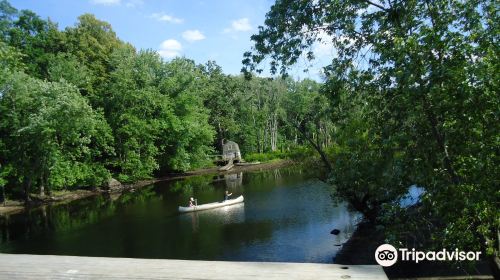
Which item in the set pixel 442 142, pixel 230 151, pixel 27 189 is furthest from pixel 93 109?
pixel 442 142

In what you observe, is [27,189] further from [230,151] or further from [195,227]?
[230,151]

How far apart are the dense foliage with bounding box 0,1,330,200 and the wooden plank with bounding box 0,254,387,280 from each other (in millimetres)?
24517

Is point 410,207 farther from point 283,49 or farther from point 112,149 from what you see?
point 112,149

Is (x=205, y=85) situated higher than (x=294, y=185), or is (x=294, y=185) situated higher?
(x=205, y=85)

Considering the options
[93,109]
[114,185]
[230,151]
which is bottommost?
[114,185]

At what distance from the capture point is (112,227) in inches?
945

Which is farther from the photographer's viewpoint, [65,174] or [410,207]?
[65,174]

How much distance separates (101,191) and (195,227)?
2036 cm

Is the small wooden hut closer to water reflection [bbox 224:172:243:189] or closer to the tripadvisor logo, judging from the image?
water reflection [bbox 224:172:243:189]

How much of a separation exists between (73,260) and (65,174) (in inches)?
1322

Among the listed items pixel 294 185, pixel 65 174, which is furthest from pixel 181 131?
pixel 294 185

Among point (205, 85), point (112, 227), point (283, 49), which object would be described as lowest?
point (112, 227)

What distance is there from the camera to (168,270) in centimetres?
434

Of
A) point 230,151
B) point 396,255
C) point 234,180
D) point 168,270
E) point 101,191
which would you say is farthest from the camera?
point 230,151
